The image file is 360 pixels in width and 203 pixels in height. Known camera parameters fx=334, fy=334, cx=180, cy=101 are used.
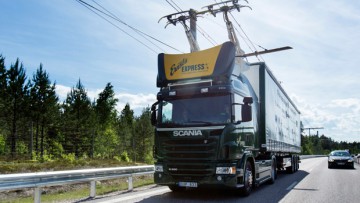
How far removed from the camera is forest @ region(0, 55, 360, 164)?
57.5 feet

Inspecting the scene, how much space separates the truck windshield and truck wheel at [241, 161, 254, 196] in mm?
1692

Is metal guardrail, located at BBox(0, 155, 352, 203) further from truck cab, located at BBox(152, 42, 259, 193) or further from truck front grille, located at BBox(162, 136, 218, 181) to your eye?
truck front grille, located at BBox(162, 136, 218, 181)

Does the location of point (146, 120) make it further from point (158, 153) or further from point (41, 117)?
point (158, 153)

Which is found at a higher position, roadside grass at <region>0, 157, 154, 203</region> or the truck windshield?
the truck windshield

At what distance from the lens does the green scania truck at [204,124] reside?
26.0ft

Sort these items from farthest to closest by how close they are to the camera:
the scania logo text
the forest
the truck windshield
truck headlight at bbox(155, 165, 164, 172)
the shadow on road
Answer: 1. the forest
2. truck headlight at bbox(155, 165, 164, 172)
3. the shadow on road
4. the truck windshield
5. the scania logo text

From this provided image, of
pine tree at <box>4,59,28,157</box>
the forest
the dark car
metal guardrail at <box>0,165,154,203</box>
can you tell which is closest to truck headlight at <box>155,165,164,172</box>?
metal guardrail at <box>0,165,154,203</box>

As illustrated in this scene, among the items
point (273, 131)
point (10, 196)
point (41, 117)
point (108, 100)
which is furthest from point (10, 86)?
point (273, 131)

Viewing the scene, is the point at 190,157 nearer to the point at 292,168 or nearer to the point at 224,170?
the point at 224,170

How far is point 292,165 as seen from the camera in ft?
61.3

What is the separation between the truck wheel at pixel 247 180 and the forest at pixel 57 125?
11.1 metres

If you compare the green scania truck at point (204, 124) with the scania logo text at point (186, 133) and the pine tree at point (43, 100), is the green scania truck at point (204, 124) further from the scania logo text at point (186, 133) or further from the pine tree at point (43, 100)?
the pine tree at point (43, 100)

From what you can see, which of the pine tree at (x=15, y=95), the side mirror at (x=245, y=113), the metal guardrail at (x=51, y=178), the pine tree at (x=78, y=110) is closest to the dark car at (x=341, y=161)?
the metal guardrail at (x=51, y=178)

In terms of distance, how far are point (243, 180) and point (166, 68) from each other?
3651 mm
